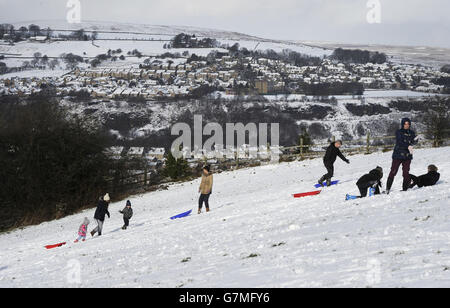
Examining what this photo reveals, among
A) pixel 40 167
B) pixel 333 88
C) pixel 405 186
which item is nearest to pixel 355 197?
pixel 405 186

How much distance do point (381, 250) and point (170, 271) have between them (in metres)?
3.84

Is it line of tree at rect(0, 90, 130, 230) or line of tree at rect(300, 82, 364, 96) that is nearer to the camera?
line of tree at rect(0, 90, 130, 230)

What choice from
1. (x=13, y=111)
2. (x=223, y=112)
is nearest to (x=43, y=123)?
(x=13, y=111)

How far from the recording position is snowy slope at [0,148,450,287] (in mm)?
5980

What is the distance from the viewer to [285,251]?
305 inches

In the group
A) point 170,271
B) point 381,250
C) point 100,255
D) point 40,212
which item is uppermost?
point 381,250

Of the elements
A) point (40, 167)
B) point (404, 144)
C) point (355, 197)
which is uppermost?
point (404, 144)

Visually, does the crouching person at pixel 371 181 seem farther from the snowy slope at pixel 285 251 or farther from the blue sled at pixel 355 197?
the snowy slope at pixel 285 251

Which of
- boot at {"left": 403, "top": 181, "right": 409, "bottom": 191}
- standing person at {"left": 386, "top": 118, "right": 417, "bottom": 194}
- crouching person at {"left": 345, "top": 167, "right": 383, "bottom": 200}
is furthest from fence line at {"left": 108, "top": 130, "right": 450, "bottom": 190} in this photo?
standing person at {"left": 386, "top": 118, "right": 417, "bottom": 194}

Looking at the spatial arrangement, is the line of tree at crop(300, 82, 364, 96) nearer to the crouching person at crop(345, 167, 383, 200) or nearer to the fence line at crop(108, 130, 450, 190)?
the fence line at crop(108, 130, 450, 190)

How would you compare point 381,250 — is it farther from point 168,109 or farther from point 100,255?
point 168,109

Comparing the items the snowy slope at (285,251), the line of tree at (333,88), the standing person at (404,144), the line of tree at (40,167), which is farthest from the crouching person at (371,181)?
the line of tree at (333,88)

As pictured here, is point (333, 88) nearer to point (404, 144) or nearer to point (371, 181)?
point (371, 181)
